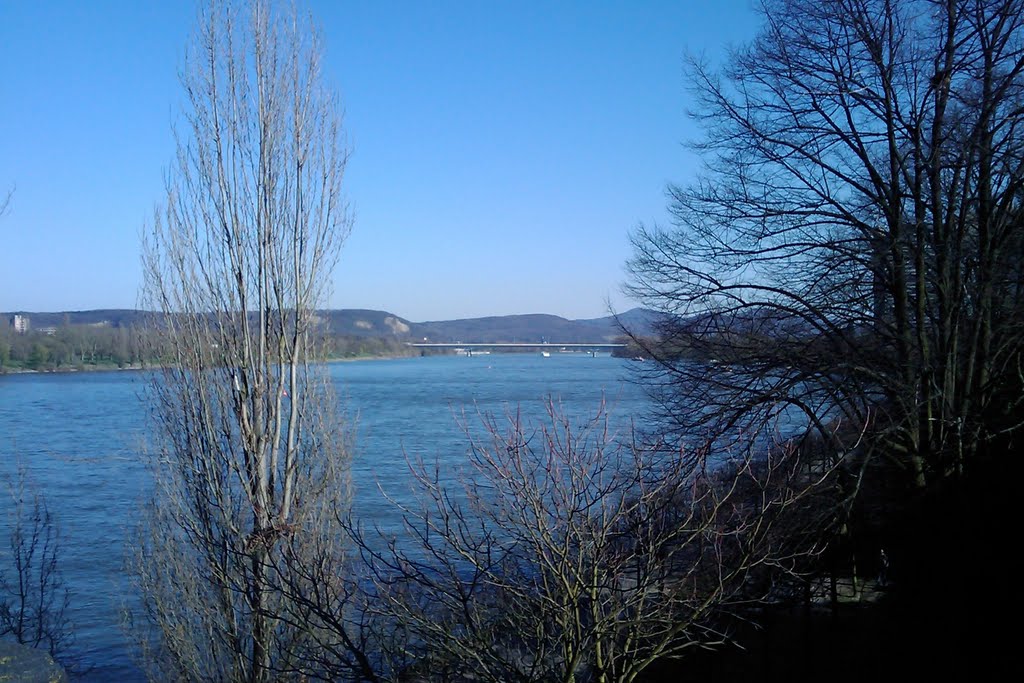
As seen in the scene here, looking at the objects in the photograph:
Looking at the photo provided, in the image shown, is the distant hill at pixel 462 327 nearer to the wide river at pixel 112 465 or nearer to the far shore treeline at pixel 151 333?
the far shore treeline at pixel 151 333

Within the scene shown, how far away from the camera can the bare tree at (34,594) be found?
1373cm

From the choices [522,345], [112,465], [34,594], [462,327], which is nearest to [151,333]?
[34,594]

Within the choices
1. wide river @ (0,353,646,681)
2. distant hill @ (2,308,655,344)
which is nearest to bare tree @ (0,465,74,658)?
wide river @ (0,353,646,681)

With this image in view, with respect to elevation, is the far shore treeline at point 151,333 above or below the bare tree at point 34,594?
above

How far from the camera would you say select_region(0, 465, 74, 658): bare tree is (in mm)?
13727

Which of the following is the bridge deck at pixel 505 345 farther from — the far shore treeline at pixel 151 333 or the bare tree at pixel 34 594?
the bare tree at pixel 34 594

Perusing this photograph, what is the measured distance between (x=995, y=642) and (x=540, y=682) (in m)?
5.74

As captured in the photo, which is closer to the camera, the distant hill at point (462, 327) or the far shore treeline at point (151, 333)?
the far shore treeline at point (151, 333)

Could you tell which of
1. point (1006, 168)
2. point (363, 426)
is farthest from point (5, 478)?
point (1006, 168)

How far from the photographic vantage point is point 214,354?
11180 mm

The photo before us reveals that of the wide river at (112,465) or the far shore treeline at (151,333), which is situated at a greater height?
the far shore treeline at (151,333)

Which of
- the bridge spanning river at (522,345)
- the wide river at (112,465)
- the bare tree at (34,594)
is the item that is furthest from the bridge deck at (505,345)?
the bare tree at (34,594)

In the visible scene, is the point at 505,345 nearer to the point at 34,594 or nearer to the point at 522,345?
the point at 522,345

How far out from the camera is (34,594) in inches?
612
